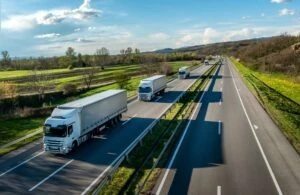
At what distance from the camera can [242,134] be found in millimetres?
28422

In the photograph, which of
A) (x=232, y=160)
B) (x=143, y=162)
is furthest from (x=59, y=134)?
(x=232, y=160)

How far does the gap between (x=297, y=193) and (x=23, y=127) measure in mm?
29410

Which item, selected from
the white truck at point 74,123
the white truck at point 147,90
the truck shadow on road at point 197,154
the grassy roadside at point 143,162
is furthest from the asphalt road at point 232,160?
the white truck at point 147,90

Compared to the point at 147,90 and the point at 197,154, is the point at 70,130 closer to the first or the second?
the point at 197,154

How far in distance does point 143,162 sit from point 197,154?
147 inches

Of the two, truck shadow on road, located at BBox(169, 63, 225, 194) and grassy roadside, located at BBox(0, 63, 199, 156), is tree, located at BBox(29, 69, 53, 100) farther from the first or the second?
truck shadow on road, located at BBox(169, 63, 225, 194)

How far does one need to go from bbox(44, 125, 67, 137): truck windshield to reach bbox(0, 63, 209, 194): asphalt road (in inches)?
56.6

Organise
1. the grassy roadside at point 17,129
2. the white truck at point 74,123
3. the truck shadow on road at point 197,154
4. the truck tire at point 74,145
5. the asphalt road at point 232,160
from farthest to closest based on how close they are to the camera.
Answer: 1. the grassy roadside at point 17,129
2. the truck tire at point 74,145
3. the white truck at point 74,123
4. the truck shadow on road at point 197,154
5. the asphalt road at point 232,160

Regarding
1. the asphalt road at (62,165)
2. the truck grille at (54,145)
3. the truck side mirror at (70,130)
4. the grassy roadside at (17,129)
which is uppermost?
the truck side mirror at (70,130)

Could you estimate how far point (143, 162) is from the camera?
21391 mm

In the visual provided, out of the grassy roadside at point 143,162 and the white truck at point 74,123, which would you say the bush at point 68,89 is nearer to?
the grassy roadside at point 143,162

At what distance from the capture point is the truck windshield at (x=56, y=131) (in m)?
24.2

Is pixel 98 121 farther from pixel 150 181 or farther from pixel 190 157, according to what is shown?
pixel 150 181

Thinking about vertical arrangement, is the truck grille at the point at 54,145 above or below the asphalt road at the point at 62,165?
above
